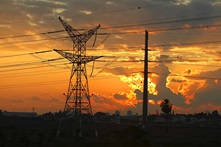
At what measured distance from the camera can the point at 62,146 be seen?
5475 cm

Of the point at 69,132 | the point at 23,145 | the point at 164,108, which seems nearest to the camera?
the point at 23,145

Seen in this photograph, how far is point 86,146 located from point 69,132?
29.6 metres

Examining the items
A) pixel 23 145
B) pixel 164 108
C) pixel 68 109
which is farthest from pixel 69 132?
pixel 164 108

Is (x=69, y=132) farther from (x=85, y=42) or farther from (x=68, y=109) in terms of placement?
(x=85, y=42)

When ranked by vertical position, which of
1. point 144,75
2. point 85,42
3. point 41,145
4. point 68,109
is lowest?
point 41,145

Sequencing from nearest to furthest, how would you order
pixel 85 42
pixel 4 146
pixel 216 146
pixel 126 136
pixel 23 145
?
pixel 126 136
pixel 4 146
pixel 23 145
pixel 216 146
pixel 85 42

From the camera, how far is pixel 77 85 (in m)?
69.4

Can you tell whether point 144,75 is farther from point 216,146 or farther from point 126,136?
point 126,136

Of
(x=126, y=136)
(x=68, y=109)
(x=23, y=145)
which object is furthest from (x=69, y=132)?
(x=126, y=136)

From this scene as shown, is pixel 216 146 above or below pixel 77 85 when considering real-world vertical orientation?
below

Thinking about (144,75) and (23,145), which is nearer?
(23,145)

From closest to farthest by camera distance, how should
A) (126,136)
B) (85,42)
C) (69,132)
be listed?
1. (126,136)
2. (85,42)
3. (69,132)

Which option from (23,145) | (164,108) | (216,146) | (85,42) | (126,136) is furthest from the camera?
(164,108)

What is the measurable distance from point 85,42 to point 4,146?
23.7m
